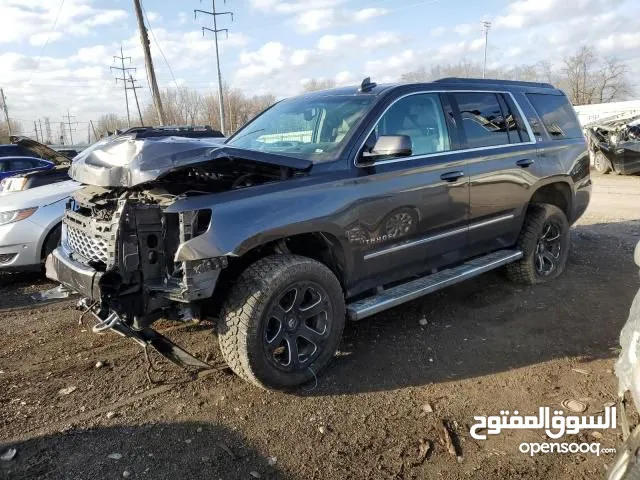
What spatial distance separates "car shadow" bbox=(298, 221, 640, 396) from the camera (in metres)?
3.84

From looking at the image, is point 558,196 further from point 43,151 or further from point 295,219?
point 43,151

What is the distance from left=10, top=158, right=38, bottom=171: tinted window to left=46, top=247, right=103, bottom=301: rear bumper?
9.78 metres

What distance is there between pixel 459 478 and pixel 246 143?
3.09 meters

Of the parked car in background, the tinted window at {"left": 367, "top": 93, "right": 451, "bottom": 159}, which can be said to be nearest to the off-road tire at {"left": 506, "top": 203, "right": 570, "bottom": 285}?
the tinted window at {"left": 367, "top": 93, "right": 451, "bottom": 159}

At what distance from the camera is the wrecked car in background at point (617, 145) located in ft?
55.4

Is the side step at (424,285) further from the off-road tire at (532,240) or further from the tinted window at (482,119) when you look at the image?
the tinted window at (482,119)

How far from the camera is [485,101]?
5008 mm

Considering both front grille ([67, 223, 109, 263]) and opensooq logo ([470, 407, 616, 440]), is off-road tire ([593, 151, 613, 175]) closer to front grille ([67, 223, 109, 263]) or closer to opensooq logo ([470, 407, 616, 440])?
opensooq logo ([470, 407, 616, 440])

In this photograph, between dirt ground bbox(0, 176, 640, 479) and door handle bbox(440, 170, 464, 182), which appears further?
door handle bbox(440, 170, 464, 182)

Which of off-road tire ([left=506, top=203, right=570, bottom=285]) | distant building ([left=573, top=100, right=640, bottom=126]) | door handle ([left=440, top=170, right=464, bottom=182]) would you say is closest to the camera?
door handle ([left=440, top=170, right=464, bottom=182])

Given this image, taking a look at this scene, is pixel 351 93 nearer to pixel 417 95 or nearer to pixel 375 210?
pixel 417 95

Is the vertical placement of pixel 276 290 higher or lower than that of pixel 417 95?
lower

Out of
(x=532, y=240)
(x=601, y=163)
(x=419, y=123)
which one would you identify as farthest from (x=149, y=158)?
(x=601, y=163)

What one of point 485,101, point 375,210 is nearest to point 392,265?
point 375,210
